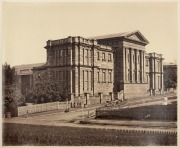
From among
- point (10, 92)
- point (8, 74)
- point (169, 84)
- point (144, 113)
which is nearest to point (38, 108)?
point (10, 92)

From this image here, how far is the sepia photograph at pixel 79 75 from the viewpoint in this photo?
4867 millimetres

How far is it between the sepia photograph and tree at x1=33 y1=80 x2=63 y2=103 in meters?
0.01

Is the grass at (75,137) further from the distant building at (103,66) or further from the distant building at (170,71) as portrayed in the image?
the distant building at (170,71)

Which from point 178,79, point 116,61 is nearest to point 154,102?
point 178,79

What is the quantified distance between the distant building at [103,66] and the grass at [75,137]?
52 centimetres

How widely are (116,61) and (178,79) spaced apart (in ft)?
3.11

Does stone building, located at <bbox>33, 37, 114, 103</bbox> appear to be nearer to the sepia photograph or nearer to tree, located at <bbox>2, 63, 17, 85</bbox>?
the sepia photograph

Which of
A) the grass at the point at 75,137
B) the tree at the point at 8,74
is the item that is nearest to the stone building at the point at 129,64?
the grass at the point at 75,137

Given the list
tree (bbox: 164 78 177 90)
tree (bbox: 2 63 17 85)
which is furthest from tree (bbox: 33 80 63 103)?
tree (bbox: 164 78 177 90)

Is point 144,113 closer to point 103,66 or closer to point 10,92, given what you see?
point 103,66

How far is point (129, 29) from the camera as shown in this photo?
5004 mm

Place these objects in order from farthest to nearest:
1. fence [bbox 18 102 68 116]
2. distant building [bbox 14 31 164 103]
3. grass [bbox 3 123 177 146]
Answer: distant building [bbox 14 31 164 103] → fence [bbox 18 102 68 116] → grass [bbox 3 123 177 146]

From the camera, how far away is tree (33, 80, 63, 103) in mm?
4992

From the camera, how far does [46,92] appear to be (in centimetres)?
495
